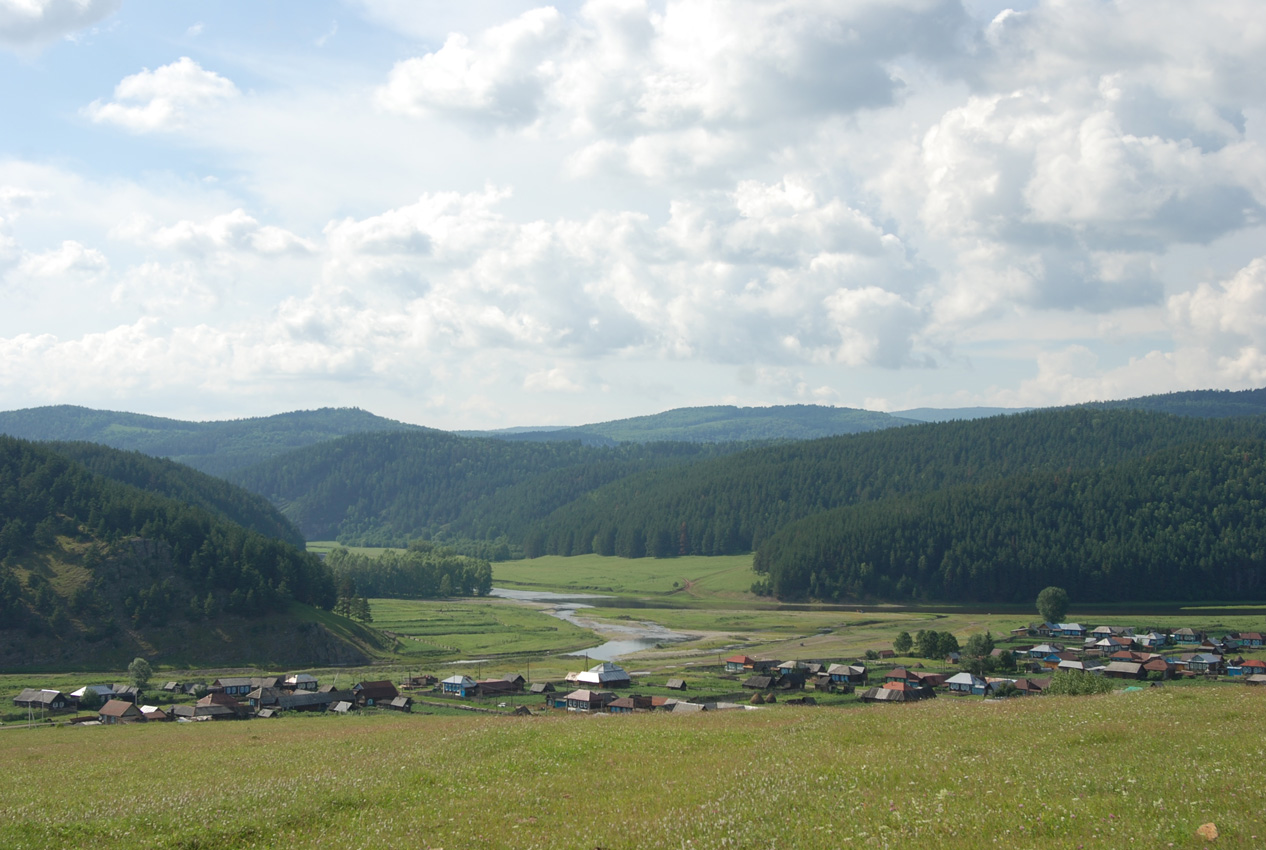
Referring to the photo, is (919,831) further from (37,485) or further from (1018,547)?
(1018,547)

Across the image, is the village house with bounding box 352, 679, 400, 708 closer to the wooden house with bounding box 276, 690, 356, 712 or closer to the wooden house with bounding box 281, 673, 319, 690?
the wooden house with bounding box 276, 690, 356, 712

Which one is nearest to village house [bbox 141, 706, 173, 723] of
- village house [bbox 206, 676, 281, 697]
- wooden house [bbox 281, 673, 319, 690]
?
village house [bbox 206, 676, 281, 697]

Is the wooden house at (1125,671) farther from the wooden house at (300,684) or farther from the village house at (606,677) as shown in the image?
the wooden house at (300,684)

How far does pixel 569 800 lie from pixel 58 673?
9635 centimetres

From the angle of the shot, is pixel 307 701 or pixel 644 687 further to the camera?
pixel 644 687

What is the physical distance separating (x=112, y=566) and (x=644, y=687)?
74.2m

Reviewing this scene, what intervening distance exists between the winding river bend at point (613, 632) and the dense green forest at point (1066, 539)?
45.9m

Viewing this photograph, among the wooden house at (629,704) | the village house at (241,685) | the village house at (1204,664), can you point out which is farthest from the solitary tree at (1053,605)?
the village house at (241,685)

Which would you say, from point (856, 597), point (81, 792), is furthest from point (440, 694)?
point (856, 597)

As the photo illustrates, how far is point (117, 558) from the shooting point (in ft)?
355

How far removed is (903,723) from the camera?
29438 mm

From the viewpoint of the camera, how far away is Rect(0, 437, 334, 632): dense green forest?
10112cm

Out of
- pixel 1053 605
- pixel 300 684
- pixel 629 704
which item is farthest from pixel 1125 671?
pixel 300 684

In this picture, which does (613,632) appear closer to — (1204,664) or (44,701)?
(44,701)
